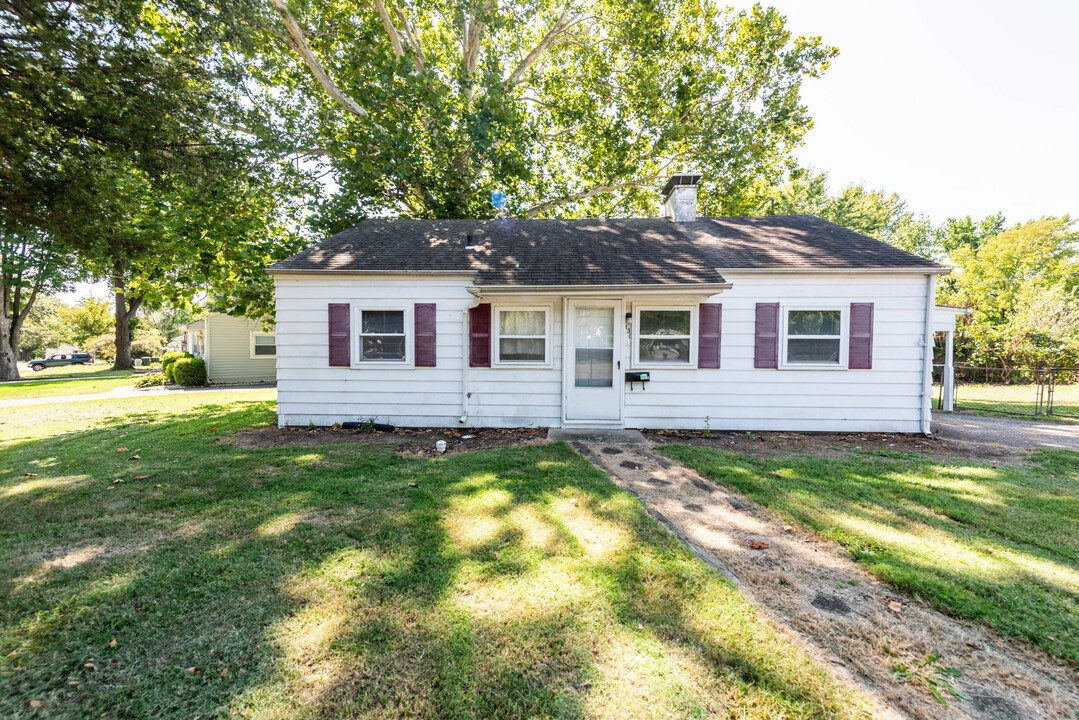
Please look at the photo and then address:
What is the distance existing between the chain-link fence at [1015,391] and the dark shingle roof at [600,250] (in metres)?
5.75

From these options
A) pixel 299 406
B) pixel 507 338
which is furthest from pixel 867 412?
pixel 299 406

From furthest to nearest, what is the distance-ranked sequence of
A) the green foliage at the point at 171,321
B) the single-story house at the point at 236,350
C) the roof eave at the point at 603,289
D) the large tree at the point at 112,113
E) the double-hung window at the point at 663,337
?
1. the green foliage at the point at 171,321
2. the single-story house at the point at 236,350
3. the double-hung window at the point at 663,337
4. the roof eave at the point at 603,289
5. the large tree at the point at 112,113

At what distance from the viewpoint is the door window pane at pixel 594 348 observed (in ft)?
24.8

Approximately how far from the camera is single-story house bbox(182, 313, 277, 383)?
16.9 meters

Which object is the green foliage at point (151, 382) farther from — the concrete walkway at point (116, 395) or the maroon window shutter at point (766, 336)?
the maroon window shutter at point (766, 336)

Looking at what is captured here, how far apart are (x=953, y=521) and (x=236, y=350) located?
2186 centimetres

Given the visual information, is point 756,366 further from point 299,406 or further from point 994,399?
point 994,399

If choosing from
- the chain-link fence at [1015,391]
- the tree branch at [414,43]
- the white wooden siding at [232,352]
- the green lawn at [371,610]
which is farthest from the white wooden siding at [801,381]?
the white wooden siding at [232,352]

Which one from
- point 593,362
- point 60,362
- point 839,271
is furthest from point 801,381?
point 60,362

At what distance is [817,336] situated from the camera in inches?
292

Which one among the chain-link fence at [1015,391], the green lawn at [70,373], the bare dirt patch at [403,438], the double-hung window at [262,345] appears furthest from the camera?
the green lawn at [70,373]

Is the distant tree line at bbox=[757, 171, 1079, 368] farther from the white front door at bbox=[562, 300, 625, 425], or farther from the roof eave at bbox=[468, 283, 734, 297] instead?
the white front door at bbox=[562, 300, 625, 425]

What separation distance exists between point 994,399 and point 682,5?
52.9ft

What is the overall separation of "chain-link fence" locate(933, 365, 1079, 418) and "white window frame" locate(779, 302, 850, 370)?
543 centimetres
